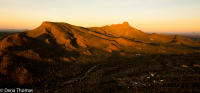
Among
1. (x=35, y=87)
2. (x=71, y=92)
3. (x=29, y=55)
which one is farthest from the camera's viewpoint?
(x=29, y=55)

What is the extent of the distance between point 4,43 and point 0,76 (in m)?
44.7

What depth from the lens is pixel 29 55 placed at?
99.0 meters

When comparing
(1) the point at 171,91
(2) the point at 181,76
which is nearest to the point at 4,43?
(1) the point at 171,91

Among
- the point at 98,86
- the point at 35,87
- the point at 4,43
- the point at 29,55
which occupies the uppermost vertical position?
the point at 4,43

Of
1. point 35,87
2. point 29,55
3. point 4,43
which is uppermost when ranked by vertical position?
point 4,43

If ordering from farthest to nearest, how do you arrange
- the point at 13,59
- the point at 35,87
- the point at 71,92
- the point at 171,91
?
the point at 13,59
the point at 35,87
the point at 71,92
the point at 171,91

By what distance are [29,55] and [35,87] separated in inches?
1503

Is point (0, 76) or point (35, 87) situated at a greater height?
point (0, 76)

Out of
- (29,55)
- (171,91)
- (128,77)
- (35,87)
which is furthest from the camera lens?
(29,55)

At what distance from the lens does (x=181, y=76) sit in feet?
245

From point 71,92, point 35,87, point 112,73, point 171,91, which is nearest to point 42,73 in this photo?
point 35,87

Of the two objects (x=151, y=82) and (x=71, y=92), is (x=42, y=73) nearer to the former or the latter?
(x=71, y=92)

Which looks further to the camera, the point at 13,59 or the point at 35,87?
the point at 13,59

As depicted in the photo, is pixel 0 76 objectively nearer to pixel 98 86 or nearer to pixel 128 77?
pixel 98 86
